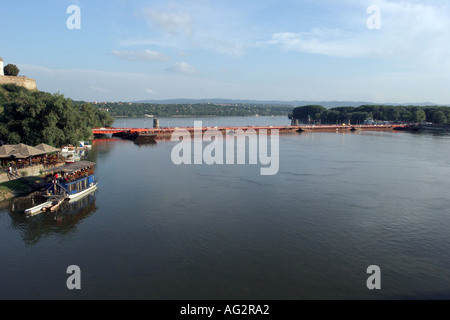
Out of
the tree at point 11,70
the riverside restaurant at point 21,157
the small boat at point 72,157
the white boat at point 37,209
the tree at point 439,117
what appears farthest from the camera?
the tree at point 439,117

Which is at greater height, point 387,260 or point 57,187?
point 57,187

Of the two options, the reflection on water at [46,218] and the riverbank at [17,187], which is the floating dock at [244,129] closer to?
the riverbank at [17,187]

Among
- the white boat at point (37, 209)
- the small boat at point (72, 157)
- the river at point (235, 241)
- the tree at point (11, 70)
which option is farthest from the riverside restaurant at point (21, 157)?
the tree at point (11, 70)
